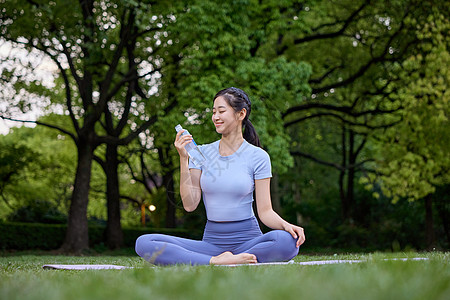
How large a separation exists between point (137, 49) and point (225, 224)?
667 inches

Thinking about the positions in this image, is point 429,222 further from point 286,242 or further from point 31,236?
point 31,236

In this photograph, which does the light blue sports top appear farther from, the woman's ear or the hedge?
the hedge

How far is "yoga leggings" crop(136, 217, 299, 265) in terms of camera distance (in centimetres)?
522

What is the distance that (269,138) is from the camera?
1487 cm

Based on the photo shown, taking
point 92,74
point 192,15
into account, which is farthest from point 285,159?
point 92,74

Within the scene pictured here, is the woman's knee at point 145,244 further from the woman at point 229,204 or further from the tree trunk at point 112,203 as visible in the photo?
the tree trunk at point 112,203

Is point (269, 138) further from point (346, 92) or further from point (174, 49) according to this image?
point (346, 92)

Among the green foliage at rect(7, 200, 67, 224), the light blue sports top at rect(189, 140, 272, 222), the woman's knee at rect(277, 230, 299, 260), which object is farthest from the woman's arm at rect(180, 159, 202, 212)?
the green foliage at rect(7, 200, 67, 224)

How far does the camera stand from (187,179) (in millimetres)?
5523

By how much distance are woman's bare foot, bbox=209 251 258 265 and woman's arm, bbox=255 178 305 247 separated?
43 centimetres

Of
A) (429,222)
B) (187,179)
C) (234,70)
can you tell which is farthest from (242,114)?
(429,222)

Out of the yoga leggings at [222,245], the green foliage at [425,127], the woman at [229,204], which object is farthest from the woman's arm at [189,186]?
the green foliage at [425,127]

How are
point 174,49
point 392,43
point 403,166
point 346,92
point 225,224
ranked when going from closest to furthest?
1. point 225,224
2. point 403,166
3. point 174,49
4. point 392,43
5. point 346,92

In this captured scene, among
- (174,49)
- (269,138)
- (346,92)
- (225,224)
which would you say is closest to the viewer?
(225,224)
